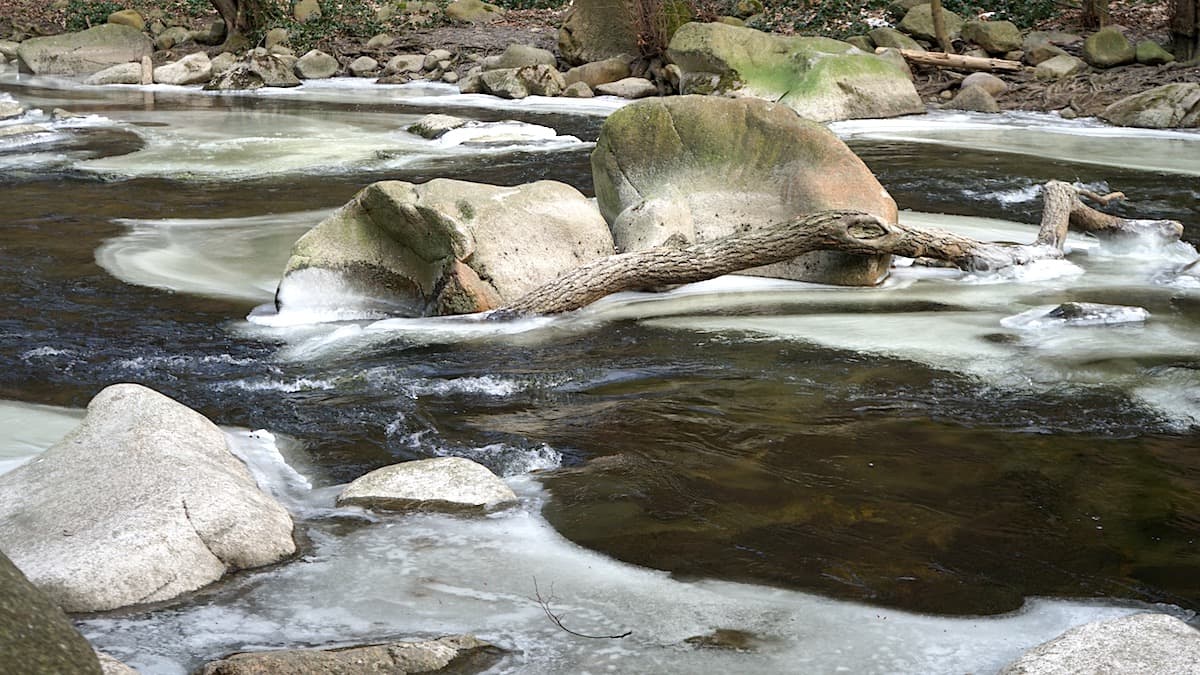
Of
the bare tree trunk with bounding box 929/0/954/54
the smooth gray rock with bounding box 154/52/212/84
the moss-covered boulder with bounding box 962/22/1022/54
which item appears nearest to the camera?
the moss-covered boulder with bounding box 962/22/1022/54

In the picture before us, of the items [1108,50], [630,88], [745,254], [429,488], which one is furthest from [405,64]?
[429,488]

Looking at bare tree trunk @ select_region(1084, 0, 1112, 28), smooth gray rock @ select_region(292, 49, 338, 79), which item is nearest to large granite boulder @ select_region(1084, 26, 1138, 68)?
bare tree trunk @ select_region(1084, 0, 1112, 28)

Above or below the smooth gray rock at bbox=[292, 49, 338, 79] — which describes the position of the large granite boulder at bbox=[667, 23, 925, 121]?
above

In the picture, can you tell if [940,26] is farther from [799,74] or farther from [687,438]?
[687,438]

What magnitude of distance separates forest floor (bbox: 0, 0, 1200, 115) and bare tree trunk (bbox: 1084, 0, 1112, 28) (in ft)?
0.89

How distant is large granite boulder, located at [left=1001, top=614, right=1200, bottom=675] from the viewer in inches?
139

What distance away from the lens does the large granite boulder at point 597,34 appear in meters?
22.5

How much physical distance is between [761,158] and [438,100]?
13244 millimetres

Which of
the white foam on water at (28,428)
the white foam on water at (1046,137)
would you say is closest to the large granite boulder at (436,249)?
the white foam on water at (28,428)

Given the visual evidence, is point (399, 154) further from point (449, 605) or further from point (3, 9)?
point (3, 9)

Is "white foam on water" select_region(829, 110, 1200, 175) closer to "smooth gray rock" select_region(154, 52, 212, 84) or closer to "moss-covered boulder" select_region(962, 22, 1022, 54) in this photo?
"moss-covered boulder" select_region(962, 22, 1022, 54)

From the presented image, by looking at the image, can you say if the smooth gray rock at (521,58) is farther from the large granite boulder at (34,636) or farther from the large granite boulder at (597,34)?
the large granite boulder at (34,636)

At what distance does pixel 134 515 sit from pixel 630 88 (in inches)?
686

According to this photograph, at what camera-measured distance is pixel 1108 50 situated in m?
18.6
